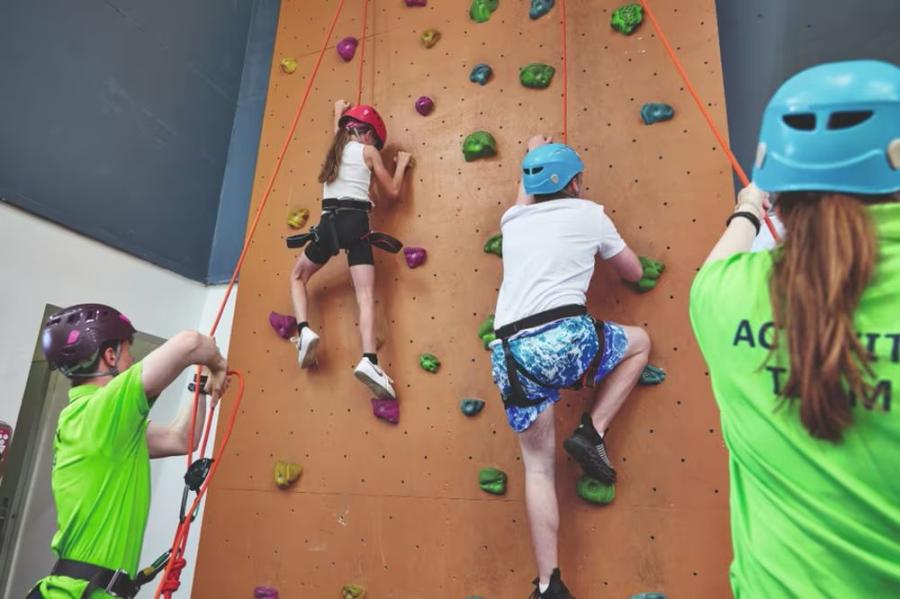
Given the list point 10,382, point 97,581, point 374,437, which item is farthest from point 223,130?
point 97,581

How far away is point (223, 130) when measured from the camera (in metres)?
4.29

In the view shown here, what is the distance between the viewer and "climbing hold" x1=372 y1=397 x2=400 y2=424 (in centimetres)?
262

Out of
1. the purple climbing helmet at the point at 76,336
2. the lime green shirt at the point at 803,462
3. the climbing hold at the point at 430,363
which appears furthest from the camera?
the climbing hold at the point at 430,363

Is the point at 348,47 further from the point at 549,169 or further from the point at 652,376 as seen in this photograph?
the point at 652,376

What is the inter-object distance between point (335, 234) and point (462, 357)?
2.39 feet

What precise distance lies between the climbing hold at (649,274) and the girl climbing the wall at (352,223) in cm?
104

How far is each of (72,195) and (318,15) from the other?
158cm

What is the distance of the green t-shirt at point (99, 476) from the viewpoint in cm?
151

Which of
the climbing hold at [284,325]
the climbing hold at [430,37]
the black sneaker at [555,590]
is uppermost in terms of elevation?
the climbing hold at [430,37]

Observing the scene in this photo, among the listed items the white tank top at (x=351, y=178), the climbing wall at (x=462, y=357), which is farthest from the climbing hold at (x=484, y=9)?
the white tank top at (x=351, y=178)

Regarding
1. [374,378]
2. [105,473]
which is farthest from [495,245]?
[105,473]

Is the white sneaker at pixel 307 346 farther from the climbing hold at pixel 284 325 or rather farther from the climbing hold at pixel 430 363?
the climbing hold at pixel 430 363

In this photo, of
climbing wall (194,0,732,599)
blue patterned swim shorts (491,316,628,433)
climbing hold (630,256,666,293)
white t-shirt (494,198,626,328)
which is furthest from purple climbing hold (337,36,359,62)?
blue patterned swim shorts (491,316,628,433)

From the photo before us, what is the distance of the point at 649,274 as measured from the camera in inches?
91.7
